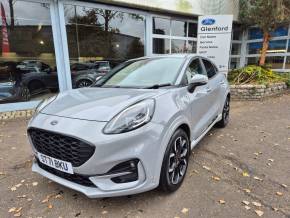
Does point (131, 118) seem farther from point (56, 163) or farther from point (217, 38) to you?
point (217, 38)

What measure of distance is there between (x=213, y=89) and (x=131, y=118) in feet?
7.17

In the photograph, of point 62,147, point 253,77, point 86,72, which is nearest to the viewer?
point 62,147

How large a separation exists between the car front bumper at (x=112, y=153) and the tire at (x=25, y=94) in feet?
17.0

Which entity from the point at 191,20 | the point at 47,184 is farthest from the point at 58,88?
the point at 191,20

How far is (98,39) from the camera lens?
26.6ft

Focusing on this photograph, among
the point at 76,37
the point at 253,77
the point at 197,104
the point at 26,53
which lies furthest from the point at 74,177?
the point at 253,77

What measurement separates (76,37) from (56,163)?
6261 millimetres

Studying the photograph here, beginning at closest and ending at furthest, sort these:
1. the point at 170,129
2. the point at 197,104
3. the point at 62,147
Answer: the point at 62,147, the point at 170,129, the point at 197,104

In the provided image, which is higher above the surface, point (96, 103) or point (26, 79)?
point (96, 103)

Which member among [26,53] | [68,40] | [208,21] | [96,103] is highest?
[208,21]

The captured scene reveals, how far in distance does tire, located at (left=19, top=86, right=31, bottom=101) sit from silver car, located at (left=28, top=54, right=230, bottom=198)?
4.60 m

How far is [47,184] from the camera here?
2.78m

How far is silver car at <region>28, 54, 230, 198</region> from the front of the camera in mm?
1954

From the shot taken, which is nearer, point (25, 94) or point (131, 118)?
point (131, 118)
